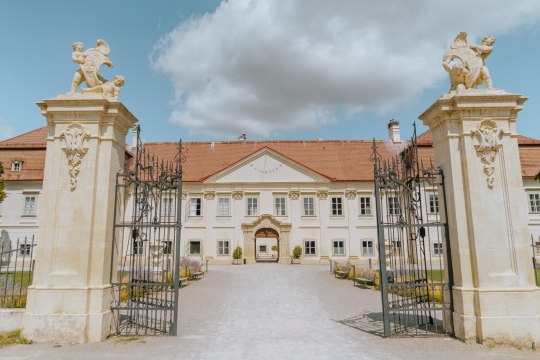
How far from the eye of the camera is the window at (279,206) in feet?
90.0

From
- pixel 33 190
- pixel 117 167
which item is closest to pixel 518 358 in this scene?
pixel 117 167

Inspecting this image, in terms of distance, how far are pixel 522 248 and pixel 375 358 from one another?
319 centimetres

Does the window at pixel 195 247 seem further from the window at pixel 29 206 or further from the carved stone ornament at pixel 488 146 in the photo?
the carved stone ornament at pixel 488 146

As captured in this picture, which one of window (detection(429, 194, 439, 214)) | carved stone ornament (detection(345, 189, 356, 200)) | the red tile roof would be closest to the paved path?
window (detection(429, 194, 439, 214))

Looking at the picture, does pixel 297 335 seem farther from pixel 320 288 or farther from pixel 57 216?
pixel 320 288

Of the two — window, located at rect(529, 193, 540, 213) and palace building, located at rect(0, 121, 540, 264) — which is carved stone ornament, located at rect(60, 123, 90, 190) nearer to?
palace building, located at rect(0, 121, 540, 264)

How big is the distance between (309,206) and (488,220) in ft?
69.9

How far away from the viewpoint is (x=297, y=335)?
675cm

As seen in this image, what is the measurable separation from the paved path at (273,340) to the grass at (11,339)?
217mm

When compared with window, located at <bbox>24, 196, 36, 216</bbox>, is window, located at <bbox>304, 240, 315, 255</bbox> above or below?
below

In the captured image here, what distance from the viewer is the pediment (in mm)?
27719

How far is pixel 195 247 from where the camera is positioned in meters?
27.1

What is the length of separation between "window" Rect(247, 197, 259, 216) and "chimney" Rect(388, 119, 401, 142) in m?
13.6

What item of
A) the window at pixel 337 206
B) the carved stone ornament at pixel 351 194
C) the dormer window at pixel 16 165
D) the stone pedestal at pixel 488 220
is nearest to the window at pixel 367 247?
the window at pixel 337 206
